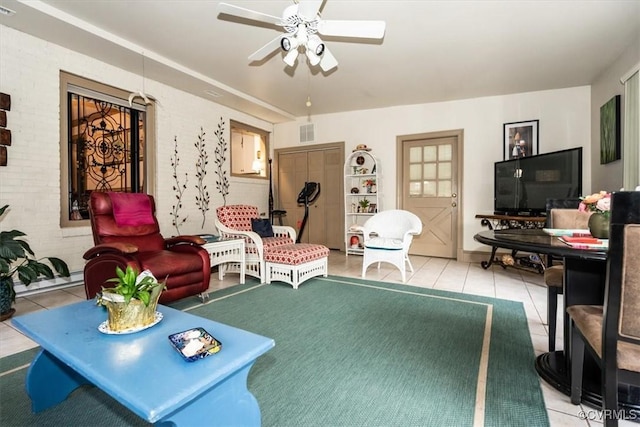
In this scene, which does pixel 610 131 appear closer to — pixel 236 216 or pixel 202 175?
pixel 236 216

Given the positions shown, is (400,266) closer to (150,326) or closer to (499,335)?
(499,335)

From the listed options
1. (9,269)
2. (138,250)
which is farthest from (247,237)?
(9,269)

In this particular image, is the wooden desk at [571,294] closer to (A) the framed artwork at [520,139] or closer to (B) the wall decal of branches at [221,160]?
(A) the framed artwork at [520,139]

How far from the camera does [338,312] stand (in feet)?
8.61

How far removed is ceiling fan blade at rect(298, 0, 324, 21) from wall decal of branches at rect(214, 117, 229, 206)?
129 inches

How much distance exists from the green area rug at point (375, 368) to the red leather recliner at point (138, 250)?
0.29 m

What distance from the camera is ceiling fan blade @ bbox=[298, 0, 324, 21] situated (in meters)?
2.11

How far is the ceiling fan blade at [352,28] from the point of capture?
2.30 meters

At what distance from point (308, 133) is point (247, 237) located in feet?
10.3

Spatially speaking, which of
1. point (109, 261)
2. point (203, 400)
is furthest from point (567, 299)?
point (109, 261)

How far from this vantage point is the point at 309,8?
215 cm

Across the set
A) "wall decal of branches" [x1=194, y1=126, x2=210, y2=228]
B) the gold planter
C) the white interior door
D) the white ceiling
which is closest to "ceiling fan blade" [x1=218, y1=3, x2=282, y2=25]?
the white ceiling

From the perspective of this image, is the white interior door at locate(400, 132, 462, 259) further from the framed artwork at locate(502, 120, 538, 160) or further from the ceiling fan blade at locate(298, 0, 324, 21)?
the ceiling fan blade at locate(298, 0, 324, 21)

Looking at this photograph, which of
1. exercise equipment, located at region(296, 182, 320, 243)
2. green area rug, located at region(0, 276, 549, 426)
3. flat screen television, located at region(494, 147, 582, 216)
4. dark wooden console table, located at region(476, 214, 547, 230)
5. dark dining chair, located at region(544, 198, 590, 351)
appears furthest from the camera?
exercise equipment, located at region(296, 182, 320, 243)
